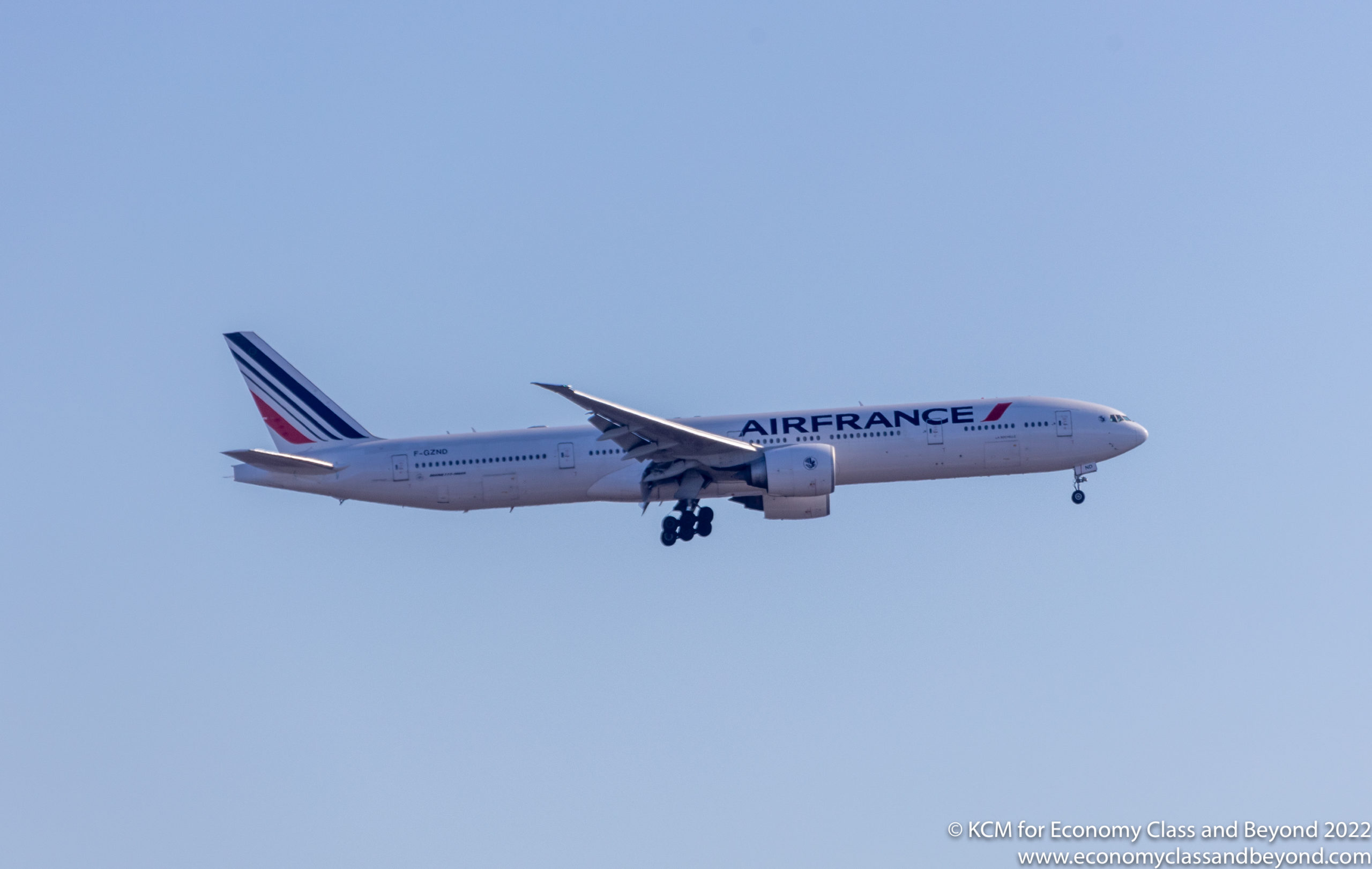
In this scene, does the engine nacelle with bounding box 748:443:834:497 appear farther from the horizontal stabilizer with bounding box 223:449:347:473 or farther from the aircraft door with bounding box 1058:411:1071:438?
the horizontal stabilizer with bounding box 223:449:347:473

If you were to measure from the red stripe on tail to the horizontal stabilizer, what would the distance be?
4.73 feet

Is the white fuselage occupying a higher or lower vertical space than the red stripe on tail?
lower

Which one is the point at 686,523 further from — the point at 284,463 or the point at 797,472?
the point at 284,463

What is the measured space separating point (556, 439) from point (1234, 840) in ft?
79.5

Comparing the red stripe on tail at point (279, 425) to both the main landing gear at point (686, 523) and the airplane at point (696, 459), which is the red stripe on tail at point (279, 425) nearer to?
the airplane at point (696, 459)

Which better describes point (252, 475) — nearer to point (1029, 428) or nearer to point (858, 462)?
point (858, 462)

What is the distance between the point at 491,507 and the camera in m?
50.8

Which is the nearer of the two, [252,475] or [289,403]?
[252,475]

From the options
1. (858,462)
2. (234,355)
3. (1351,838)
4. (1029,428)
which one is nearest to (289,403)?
(234,355)

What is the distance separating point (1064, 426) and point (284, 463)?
24540 mm

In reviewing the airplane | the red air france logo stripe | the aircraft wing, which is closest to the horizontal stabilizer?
the airplane

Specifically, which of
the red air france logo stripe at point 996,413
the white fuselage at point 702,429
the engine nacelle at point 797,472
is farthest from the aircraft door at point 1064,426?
the engine nacelle at point 797,472

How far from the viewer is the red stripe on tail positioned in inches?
2079

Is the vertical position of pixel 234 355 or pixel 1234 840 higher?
pixel 234 355
